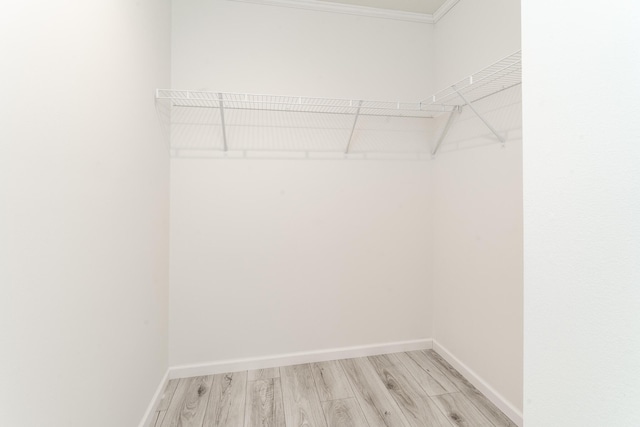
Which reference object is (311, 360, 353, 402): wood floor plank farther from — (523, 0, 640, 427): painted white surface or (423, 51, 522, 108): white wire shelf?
(423, 51, 522, 108): white wire shelf

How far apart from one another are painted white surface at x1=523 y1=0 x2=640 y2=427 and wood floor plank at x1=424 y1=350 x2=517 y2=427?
120 centimetres

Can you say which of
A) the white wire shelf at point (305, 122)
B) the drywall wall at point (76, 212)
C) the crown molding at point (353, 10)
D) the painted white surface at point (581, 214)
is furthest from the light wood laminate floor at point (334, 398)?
the crown molding at point (353, 10)

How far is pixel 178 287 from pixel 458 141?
2.13 meters

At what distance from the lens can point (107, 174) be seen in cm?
112

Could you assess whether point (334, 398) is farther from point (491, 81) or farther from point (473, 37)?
point (473, 37)

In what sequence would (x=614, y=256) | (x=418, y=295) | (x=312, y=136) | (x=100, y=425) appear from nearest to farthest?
(x=614, y=256)
(x=100, y=425)
(x=312, y=136)
(x=418, y=295)

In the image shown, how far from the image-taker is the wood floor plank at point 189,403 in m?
1.53

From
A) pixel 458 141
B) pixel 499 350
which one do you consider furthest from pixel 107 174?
pixel 499 350

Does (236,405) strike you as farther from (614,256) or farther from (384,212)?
(614,256)

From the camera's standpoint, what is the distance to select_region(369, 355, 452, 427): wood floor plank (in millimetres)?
1547

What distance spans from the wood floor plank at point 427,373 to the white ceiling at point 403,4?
2572 mm

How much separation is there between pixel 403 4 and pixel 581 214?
2.14m

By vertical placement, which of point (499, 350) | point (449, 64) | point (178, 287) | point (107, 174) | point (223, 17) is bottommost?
point (499, 350)

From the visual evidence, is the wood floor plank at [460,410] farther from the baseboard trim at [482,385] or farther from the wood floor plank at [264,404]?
the wood floor plank at [264,404]
